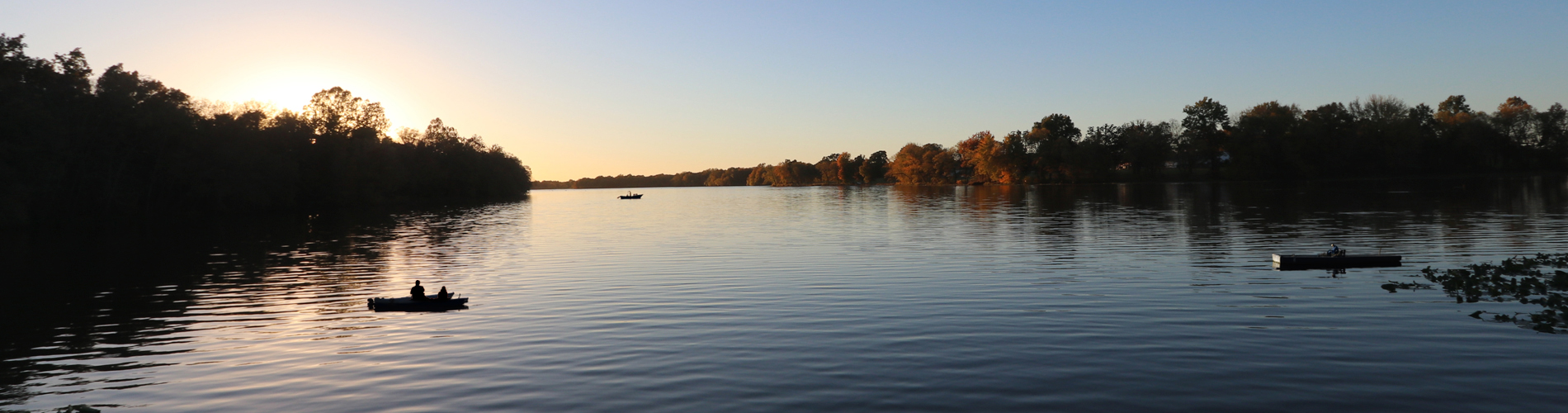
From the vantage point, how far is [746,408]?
13.1 m

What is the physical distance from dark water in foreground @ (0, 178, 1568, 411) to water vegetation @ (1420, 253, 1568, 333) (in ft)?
1.81

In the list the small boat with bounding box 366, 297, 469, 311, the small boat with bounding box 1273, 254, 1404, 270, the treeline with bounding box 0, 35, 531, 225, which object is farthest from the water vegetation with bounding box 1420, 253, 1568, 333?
the treeline with bounding box 0, 35, 531, 225

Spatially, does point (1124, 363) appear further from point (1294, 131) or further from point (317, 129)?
point (1294, 131)

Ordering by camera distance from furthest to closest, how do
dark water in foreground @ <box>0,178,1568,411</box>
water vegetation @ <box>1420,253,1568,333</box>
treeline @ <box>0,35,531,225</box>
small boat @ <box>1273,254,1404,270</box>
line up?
treeline @ <box>0,35,531,225</box> → small boat @ <box>1273,254,1404,270</box> → water vegetation @ <box>1420,253,1568,333</box> → dark water in foreground @ <box>0,178,1568,411</box>

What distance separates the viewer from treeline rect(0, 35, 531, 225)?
209 ft

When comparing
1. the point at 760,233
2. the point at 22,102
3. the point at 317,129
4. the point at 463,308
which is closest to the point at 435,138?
the point at 317,129

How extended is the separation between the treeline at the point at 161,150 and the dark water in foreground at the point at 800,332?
86.5 feet

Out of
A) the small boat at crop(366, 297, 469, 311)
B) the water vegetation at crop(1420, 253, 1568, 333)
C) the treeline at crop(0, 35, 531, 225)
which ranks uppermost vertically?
the treeline at crop(0, 35, 531, 225)

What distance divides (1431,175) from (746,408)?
216 meters

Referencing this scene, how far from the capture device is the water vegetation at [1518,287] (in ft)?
62.2

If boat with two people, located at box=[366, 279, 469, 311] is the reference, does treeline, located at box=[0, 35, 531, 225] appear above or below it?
above

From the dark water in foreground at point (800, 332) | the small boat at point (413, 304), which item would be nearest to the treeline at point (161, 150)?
the dark water in foreground at point (800, 332)

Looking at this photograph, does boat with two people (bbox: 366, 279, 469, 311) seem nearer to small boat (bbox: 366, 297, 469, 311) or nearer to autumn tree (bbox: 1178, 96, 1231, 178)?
small boat (bbox: 366, 297, 469, 311)

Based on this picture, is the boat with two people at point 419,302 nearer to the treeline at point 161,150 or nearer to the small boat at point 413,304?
the small boat at point 413,304
